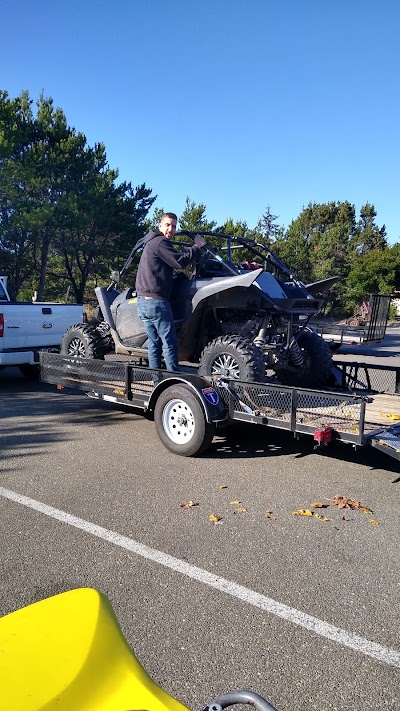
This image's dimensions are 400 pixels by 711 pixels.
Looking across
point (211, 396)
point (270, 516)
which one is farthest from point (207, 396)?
point (270, 516)

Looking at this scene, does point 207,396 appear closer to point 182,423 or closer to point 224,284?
point 182,423

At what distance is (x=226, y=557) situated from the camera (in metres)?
3.71

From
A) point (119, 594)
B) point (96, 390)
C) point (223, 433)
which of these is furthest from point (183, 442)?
point (119, 594)

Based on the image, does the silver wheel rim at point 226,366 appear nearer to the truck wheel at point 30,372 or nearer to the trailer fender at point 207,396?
the trailer fender at point 207,396

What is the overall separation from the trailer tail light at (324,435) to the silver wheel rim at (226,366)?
4.27 feet

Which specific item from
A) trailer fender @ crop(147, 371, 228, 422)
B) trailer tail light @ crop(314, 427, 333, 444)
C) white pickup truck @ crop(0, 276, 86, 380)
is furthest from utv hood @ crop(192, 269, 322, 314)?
white pickup truck @ crop(0, 276, 86, 380)

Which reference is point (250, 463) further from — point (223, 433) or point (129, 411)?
point (129, 411)

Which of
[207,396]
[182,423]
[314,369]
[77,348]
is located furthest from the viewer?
[77,348]

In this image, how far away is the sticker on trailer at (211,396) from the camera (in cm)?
556

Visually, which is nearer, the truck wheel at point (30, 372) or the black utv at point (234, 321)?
the black utv at point (234, 321)

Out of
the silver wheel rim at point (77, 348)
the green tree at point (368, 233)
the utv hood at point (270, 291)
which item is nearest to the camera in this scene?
the utv hood at point (270, 291)

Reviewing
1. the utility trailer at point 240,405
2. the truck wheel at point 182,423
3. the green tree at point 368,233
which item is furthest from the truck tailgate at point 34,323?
the green tree at point 368,233

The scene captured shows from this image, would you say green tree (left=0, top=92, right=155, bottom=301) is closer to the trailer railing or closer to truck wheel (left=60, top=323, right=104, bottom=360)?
truck wheel (left=60, top=323, right=104, bottom=360)

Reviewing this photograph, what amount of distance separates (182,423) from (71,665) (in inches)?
177
